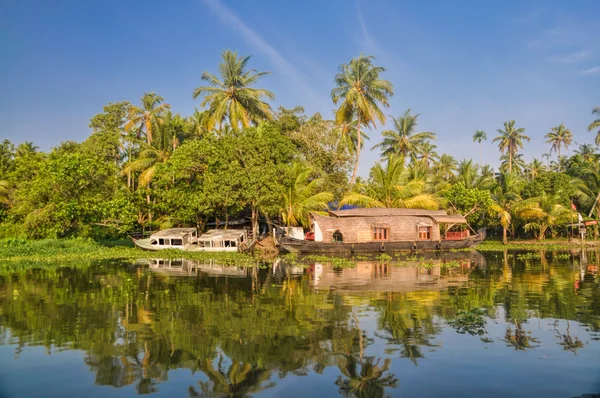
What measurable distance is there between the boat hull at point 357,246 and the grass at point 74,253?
11.5 ft

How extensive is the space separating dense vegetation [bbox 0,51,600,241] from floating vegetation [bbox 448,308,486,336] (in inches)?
880

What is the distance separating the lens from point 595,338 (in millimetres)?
9820

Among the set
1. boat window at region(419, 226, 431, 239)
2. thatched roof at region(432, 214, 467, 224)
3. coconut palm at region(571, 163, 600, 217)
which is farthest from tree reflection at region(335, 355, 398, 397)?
coconut palm at region(571, 163, 600, 217)

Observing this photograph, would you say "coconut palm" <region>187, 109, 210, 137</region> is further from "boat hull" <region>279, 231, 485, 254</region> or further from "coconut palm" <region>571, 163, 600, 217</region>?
"coconut palm" <region>571, 163, 600, 217</region>

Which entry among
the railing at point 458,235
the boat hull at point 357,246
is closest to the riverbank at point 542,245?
the railing at point 458,235

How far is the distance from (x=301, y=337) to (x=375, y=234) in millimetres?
23568

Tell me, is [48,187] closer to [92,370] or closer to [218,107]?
[218,107]

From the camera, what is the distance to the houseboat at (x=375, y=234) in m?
31.5

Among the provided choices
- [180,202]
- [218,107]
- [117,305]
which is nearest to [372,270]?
[117,305]

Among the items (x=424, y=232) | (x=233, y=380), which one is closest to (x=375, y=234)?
(x=424, y=232)

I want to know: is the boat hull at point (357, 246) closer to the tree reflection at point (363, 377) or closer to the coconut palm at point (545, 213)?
the coconut palm at point (545, 213)

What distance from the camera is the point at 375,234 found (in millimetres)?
32844

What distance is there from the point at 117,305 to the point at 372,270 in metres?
12.3

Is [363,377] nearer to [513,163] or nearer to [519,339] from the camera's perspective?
[519,339]
